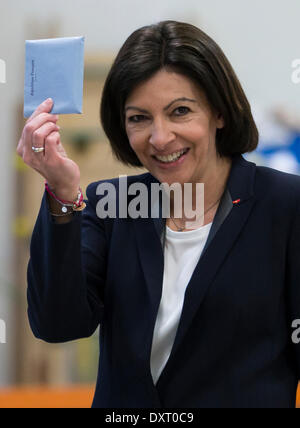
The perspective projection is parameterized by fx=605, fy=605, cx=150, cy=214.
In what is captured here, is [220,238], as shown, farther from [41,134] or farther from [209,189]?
[41,134]

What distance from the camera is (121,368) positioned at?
46.0 inches

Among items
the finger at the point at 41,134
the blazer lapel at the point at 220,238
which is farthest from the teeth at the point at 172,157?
the finger at the point at 41,134

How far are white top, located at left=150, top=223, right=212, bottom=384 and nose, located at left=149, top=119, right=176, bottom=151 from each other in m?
0.19

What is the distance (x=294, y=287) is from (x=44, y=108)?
0.55 m

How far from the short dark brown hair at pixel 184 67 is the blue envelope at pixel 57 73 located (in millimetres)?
126

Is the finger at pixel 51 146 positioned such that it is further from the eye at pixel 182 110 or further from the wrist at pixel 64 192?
the eye at pixel 182 110

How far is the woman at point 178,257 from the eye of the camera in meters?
1.09

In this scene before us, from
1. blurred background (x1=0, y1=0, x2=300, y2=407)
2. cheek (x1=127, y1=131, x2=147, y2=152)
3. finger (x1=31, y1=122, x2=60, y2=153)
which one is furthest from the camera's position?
blurred background (x1=0, y1=0, x2=300, y2=407)

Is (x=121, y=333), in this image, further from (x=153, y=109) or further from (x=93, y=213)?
(x=153, y=109)

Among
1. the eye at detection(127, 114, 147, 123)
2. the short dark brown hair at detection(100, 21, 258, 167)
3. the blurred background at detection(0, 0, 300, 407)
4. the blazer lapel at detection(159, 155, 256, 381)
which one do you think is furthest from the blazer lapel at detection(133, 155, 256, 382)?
the blurred background at detection(0, 0, 300, 407)

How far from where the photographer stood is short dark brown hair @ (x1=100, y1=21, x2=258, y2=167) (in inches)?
44.9

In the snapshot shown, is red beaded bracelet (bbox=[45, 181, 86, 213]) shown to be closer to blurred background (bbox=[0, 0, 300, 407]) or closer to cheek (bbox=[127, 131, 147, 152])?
cheek (bbox=[127, 131, 147, 152])
